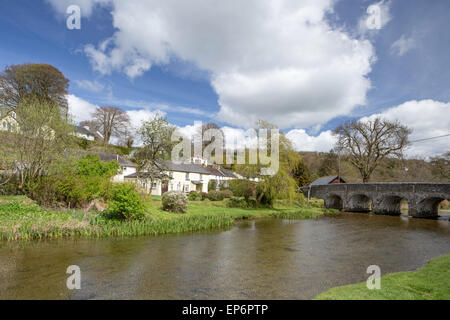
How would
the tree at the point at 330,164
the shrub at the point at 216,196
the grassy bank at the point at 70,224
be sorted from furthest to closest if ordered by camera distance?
the tree at the point at 330,164 → the shrub at the point at 216,196 → the grassy bank at the point at 70,224

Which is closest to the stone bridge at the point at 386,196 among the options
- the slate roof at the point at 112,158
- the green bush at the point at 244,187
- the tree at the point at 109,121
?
the green bush at the point at 244,187

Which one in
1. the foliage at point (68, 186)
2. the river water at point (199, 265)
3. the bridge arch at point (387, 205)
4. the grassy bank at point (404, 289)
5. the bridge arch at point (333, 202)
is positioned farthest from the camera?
the bridge arch at point (333, 202)

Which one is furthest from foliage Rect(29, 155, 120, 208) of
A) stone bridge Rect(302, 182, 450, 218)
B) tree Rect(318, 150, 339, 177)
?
tree Rect(318, 150, 339, 177)

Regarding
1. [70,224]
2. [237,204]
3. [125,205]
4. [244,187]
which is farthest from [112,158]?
[70,224]

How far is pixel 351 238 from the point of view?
16094 mm

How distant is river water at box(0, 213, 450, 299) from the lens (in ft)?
22.1

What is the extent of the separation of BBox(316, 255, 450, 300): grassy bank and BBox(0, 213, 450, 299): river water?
2.70 feet

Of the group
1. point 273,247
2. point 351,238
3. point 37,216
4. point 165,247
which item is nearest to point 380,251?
point 351,238

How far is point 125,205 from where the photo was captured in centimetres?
1471

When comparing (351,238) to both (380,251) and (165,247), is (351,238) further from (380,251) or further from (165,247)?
(165,247)

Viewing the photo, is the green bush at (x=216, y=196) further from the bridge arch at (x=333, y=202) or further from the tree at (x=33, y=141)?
the bridge arch at (x=333, y=202)

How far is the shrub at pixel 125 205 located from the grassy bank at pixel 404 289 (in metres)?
12.0

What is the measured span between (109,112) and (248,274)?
53952mm

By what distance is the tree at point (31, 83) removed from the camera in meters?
36.7
